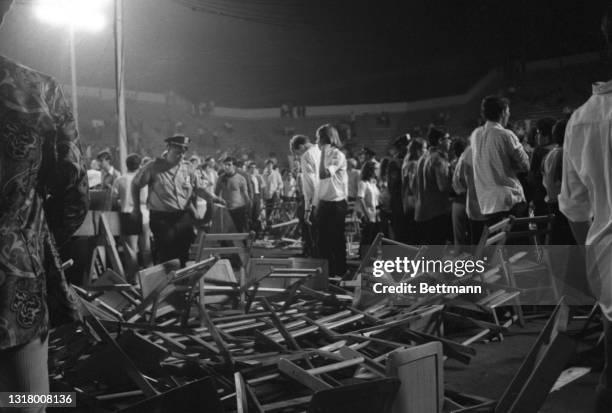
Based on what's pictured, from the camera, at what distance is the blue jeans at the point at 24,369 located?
149cm

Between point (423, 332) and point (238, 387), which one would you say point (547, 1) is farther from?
point (238, 387)

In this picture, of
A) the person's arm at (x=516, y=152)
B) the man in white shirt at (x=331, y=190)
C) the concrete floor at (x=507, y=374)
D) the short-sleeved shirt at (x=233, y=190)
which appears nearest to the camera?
the concrete floor at (x=507, y=374)

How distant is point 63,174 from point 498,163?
4.56 m

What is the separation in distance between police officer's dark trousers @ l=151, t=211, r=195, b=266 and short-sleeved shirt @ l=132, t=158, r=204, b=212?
0.27 feet

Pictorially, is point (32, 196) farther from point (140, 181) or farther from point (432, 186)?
point (432, 186)

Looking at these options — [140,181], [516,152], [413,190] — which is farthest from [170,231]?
[516,152]

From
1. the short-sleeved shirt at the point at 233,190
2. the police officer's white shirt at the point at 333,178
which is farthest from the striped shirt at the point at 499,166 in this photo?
the short-sleeved shirt at the point at 233,190

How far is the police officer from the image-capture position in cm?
669

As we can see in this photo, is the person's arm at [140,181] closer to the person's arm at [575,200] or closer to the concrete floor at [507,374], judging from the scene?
the concrete floor at [507,374]

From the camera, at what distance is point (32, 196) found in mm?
1544

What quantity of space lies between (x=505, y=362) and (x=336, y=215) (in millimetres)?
3351

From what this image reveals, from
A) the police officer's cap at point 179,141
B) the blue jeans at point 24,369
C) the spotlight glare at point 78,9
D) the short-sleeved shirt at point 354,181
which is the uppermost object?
the spotlight glare at point 78,9

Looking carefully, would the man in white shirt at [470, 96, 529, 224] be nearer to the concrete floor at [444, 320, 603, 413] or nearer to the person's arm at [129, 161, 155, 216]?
the concrete floor at [444, 320, 603, 413]

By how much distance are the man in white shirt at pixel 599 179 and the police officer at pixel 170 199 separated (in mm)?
5199
